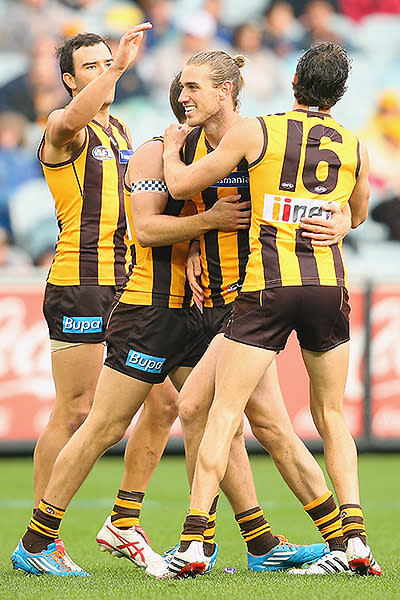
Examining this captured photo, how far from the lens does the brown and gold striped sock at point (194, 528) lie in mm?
4270

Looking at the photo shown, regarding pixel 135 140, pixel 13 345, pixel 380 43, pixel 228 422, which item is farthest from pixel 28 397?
pixel 380 43

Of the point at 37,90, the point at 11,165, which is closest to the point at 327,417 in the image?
the point at 11,165

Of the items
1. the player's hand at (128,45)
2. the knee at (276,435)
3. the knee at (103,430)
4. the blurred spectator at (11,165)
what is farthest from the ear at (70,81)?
the blurred spectator at (11,165)

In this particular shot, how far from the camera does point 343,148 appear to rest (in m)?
4.41

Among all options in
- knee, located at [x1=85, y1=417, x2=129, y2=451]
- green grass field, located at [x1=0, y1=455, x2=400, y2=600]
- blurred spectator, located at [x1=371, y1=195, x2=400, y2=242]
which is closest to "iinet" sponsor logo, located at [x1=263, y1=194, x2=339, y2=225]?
knee, located at [x1=85, y1=417, x2=129, y2=451]

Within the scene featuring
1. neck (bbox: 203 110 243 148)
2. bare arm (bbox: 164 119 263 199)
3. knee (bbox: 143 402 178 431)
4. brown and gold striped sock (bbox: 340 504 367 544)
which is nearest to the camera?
bare arm (bbox: 164 119 263 199)

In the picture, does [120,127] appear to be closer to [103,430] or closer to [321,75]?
[321,75]

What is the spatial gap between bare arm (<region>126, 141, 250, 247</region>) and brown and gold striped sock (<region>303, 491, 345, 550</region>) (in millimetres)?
1284

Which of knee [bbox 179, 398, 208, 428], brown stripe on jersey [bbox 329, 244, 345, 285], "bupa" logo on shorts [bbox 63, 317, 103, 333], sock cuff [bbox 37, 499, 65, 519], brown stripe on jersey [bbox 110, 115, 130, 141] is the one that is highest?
brown stripe on jersey [bbox 110, 115, 130, 141]

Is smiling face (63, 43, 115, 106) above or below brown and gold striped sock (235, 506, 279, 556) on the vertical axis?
above

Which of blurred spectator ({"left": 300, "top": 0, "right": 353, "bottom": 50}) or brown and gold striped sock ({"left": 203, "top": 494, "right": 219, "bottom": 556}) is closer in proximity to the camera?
brown and gold striped sock ({"left": 203, "top": 494, "right": 219, "bottom": 556})

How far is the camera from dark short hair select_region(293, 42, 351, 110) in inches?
172

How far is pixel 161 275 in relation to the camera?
4785 millimetres

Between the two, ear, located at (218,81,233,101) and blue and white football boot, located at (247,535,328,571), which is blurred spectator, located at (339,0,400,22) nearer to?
ear, located at (218,81,233,101)
